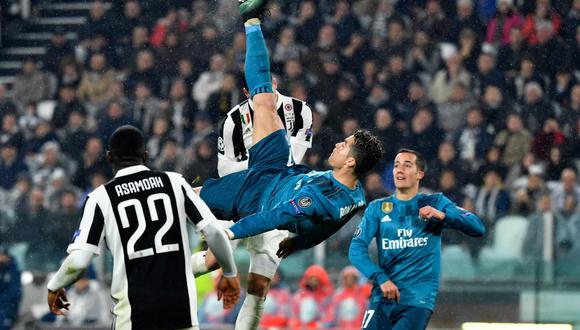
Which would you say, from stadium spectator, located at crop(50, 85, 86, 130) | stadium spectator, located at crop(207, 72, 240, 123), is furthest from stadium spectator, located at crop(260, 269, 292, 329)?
stadium spectator, located at crop(50, 85, 86, 130)

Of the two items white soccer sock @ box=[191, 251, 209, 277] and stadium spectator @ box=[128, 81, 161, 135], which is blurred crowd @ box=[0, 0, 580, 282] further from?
white soccer sock @ box=[191, 251, 209, 277]

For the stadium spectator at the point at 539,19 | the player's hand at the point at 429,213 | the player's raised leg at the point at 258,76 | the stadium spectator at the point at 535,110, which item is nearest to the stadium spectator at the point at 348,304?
the stadium spectator at the point at 535,110

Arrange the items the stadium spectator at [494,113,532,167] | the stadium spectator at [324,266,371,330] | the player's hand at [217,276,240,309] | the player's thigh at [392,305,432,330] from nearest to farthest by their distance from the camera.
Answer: the player's hand at [217,276,240,309], the player's thigh at [392,305,432,330], the stadium spectator at [324,266,371,330], the stadium spectator at [494,113,532,167]

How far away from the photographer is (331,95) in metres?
13.5

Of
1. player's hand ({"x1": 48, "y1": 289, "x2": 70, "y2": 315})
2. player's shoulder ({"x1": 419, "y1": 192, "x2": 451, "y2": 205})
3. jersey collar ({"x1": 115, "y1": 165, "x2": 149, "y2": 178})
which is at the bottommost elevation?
player's hand ({"x1": 48, "y1": 289, "x2": 70, "y2": 315})

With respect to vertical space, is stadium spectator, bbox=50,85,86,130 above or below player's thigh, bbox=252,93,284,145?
above

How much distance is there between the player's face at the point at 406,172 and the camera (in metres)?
8.12

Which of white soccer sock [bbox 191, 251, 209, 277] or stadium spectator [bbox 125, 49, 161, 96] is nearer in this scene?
white soccer sock [bbox 191, 251, 209, 277]

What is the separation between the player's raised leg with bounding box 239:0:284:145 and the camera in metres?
7.92

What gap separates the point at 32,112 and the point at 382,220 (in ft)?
25.7

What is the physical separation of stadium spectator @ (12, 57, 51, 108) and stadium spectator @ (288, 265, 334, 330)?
5.27 meters

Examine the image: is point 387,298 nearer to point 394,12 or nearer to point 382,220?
point 382,220

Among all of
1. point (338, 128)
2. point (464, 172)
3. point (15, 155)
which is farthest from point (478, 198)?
point (15, 155)

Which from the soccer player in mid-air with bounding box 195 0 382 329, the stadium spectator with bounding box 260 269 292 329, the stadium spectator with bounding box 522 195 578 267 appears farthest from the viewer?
the stadium spectator with bounding box 522 195 578 267
